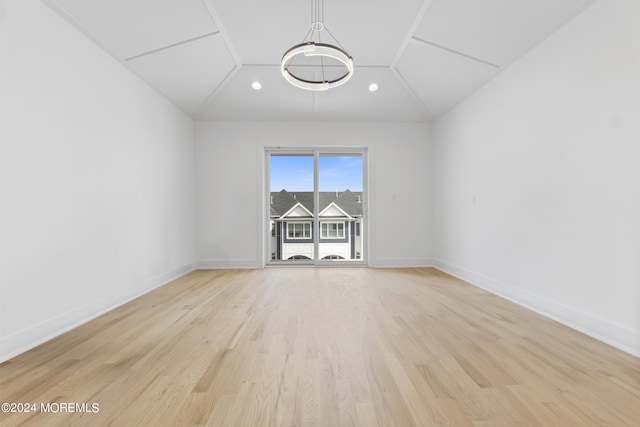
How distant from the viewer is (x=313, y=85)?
3.53m

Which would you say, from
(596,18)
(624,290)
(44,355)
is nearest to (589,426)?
(624,290)

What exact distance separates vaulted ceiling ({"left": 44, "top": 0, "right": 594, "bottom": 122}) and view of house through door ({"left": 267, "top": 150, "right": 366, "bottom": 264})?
1.22 metres

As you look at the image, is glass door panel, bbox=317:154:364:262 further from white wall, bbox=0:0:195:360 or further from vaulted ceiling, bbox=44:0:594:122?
white wall, bbox=0:0:195:360

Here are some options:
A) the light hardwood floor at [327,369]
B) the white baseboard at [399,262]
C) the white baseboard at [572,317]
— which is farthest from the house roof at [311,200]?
the light hardwood floor at [327,369]

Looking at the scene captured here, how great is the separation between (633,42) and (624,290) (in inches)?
72.8

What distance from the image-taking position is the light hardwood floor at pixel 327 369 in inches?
58.4

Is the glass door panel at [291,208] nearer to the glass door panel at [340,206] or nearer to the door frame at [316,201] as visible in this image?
the door frame at [316,201]

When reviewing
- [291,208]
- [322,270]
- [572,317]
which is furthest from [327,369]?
[291,208]

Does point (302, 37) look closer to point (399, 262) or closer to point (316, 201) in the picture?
point (316, 201)

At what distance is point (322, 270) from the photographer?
561 centimetres

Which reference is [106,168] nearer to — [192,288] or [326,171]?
[192,288]

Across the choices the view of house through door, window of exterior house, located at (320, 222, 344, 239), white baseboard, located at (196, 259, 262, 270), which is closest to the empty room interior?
white baseboard, located at (196, 259, 262, 270)

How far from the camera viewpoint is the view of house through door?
6.13m

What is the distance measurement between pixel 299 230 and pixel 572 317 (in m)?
4.47
